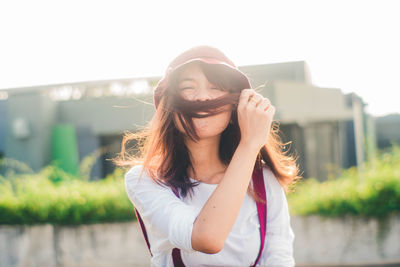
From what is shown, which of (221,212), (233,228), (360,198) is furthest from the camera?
(360,198)

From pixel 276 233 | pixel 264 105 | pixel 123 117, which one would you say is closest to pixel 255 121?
pixel 264 105

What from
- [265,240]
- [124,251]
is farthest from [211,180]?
[124,251]

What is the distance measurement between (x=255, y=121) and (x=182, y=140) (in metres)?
0.45

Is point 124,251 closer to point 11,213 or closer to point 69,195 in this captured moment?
point 69,195

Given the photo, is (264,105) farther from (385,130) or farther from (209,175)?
(385,130)

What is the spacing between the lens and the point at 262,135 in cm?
118

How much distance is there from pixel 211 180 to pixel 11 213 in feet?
12.8

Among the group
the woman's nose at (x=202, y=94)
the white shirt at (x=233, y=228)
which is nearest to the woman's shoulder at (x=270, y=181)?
the white shirt at (x=233, y=228)

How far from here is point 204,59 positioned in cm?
132

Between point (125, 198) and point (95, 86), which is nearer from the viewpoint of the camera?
point (125, 198)

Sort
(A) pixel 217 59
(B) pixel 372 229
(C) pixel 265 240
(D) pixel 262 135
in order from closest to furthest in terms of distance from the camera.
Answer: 1. (D) pixel 262 135
2. (A) pixel 217 59
3. (C) pixel 265 240
4. (B) pixel 372 229

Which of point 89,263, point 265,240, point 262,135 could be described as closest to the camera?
point 262,135

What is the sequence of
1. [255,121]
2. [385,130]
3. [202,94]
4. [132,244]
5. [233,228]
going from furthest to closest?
1. [385,130]
2. [132,244]
3. [233,228]
4. [202,94]
5. [255,121]

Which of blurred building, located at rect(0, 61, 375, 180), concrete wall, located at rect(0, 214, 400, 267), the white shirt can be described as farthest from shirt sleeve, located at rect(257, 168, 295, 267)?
blurred building, located at rect(0, 61, 375, 180)
